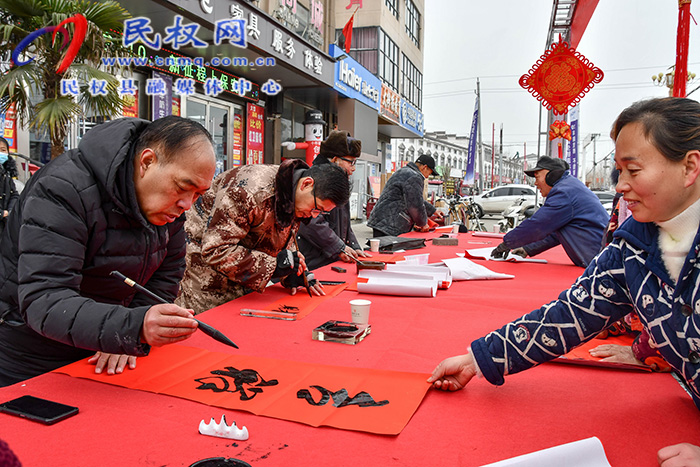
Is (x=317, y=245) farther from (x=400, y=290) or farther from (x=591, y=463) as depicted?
(x=591, y=463)

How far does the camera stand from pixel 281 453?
2.90 feet

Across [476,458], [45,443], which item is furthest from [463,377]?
[45,443]

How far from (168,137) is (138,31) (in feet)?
16.9

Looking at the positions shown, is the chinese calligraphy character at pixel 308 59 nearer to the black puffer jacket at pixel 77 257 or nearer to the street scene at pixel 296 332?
the street scene at pixel 296 332

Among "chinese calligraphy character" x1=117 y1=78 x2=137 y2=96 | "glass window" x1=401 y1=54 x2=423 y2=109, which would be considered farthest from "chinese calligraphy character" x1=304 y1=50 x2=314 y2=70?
"glass window" x1=401 y1=54 x2=423 y2=109

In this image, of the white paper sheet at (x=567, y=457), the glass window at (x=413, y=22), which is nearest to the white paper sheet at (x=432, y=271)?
the white paper sheet at (x=567, y=457)

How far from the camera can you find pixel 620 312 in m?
1.16

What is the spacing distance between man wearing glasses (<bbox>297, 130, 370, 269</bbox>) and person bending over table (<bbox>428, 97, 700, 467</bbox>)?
1815 mm

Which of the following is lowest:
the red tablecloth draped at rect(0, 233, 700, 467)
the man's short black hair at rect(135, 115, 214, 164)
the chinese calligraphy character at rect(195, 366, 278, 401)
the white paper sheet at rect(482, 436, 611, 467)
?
the red tablecloth draped at rect(0, 233, 700, 467)

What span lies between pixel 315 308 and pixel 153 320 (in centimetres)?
99

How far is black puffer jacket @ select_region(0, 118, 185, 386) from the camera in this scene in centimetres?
107

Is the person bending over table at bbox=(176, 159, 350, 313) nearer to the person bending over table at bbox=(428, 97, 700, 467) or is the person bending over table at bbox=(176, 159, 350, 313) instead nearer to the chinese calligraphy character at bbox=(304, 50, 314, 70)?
the person bending over table at bbox=(428, 97, 700, 467)

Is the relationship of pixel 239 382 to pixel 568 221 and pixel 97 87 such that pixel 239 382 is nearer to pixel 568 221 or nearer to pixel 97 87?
pixel 568 221

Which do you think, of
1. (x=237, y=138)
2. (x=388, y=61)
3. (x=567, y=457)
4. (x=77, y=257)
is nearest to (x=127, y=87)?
(x=237, y=138)
